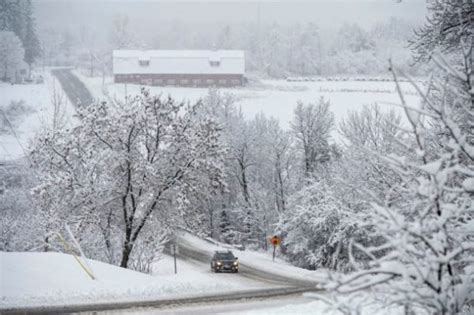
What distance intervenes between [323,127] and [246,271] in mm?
18406

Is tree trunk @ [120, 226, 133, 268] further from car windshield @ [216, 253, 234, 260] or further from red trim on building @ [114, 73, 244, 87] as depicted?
red trim on building @ [114, 73, 244, 87]

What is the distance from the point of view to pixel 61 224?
2689cm

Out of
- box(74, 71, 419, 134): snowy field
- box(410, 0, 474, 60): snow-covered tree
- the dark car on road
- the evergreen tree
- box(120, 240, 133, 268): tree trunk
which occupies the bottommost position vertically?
the dark car on road

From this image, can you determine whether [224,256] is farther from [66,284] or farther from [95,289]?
[66,284]

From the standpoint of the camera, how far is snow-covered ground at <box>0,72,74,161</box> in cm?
5911

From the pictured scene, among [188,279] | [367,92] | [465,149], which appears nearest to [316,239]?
[188,279]

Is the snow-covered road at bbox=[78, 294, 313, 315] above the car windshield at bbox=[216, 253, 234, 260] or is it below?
above

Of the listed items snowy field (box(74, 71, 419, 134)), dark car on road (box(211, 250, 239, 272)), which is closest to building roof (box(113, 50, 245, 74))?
snowy field (box(74, 71, 419, 134))

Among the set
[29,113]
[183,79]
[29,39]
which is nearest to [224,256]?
[29,113]

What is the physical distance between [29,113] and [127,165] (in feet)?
165

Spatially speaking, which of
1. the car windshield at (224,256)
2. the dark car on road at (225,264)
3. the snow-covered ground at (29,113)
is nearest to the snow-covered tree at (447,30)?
the dark car on road at (225,264)

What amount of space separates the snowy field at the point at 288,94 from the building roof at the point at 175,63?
13.5 ft

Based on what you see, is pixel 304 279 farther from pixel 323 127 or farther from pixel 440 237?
pixel 440 237

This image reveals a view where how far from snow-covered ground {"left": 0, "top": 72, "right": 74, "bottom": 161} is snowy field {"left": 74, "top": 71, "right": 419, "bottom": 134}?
6.67 meters
